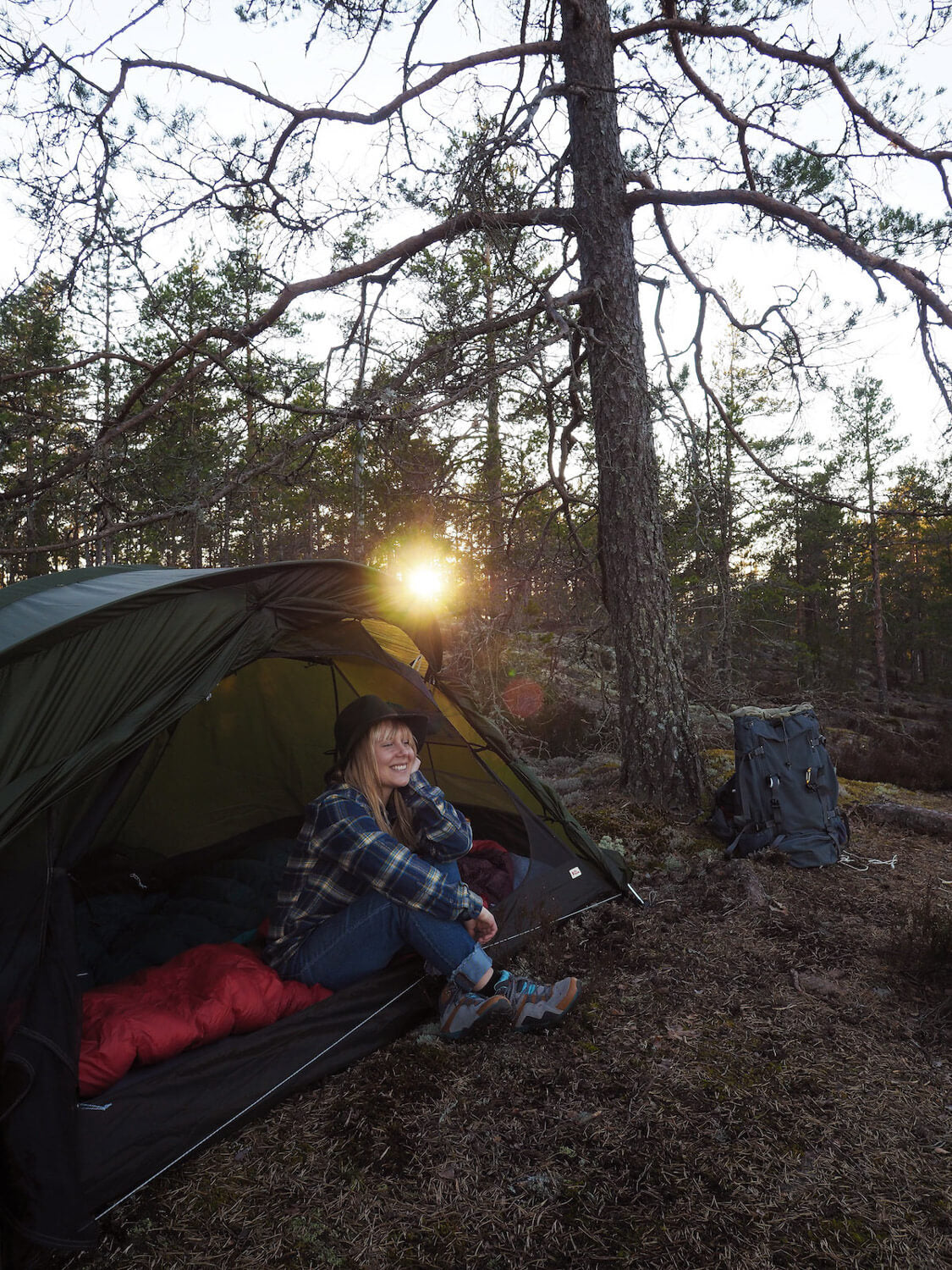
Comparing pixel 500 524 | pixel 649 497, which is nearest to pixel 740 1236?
pixel 649 497

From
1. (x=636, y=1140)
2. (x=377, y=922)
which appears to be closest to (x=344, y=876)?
(x=377, y=922)

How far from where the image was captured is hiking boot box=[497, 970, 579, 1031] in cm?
276

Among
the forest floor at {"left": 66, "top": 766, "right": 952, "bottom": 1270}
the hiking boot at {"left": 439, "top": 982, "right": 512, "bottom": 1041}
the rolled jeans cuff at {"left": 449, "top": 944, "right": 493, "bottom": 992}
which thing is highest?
the rolled jeans cuff at {"left": 449, "top": 944, "right": 493, "bottom": 992}

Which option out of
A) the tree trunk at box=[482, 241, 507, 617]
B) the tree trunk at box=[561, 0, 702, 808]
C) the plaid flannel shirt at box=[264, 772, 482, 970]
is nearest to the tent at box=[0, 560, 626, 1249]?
the plaid flannel shirt at box=[264, 772, 482, 970]

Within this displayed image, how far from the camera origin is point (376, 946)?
2830 millimetres

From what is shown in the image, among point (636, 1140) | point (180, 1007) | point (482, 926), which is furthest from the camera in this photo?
point (482, 926)

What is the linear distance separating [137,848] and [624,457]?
13.1 feet

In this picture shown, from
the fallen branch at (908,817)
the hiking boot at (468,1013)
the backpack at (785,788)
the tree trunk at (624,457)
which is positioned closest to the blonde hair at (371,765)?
the hiking boot at (468,1013)

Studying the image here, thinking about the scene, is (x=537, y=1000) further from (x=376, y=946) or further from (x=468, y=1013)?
(x=376, y=946)

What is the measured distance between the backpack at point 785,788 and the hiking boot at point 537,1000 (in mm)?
1943

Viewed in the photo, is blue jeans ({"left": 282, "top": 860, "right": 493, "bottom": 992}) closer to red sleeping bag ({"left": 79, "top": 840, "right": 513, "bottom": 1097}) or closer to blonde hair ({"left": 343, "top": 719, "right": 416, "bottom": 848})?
red sleeping bag ({"left": 79, "top": 840, "right": 513, "bottom": 1097})

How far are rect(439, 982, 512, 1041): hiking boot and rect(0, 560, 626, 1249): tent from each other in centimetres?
19

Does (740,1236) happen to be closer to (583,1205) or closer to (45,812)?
Answer: (583,1205)

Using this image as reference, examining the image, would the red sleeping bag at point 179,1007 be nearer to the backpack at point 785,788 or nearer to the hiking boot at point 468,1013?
the hiking boot at point 468,1013
